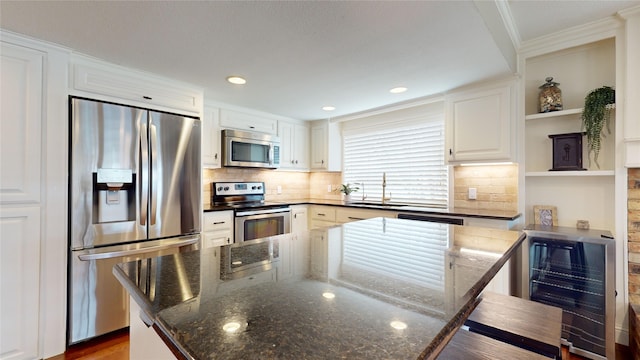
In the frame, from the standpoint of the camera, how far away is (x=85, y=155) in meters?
2.02

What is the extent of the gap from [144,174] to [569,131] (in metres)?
3.47

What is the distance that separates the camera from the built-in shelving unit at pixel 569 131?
2.22m

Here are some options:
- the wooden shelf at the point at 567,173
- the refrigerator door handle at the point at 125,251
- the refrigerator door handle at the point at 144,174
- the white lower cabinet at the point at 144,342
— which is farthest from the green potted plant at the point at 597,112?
the refrigerator door handle at the point at 144,174

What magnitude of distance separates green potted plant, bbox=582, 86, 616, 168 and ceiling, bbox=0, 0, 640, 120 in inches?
21.8

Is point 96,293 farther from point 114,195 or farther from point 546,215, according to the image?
point 546,215

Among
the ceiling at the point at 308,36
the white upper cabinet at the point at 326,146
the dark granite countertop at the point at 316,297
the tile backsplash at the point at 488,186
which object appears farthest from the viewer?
Result: the white upper cabinet at the point at 326,146

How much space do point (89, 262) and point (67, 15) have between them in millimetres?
1580

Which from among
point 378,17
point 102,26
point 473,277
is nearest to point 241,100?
point 102,26

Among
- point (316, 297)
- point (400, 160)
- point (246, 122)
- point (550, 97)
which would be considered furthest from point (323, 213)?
point (316, 297)

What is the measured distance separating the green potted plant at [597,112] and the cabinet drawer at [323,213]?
7.99 ft

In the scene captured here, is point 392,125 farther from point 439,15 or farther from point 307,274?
point 307,274

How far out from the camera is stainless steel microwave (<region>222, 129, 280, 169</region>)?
3.29 meters

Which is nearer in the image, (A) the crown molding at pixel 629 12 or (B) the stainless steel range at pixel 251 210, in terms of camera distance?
(A) the crown molding at pixel 629 12

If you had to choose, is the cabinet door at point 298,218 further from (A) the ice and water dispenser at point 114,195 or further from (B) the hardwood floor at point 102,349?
(B) the hardwood floor at point 102,349
